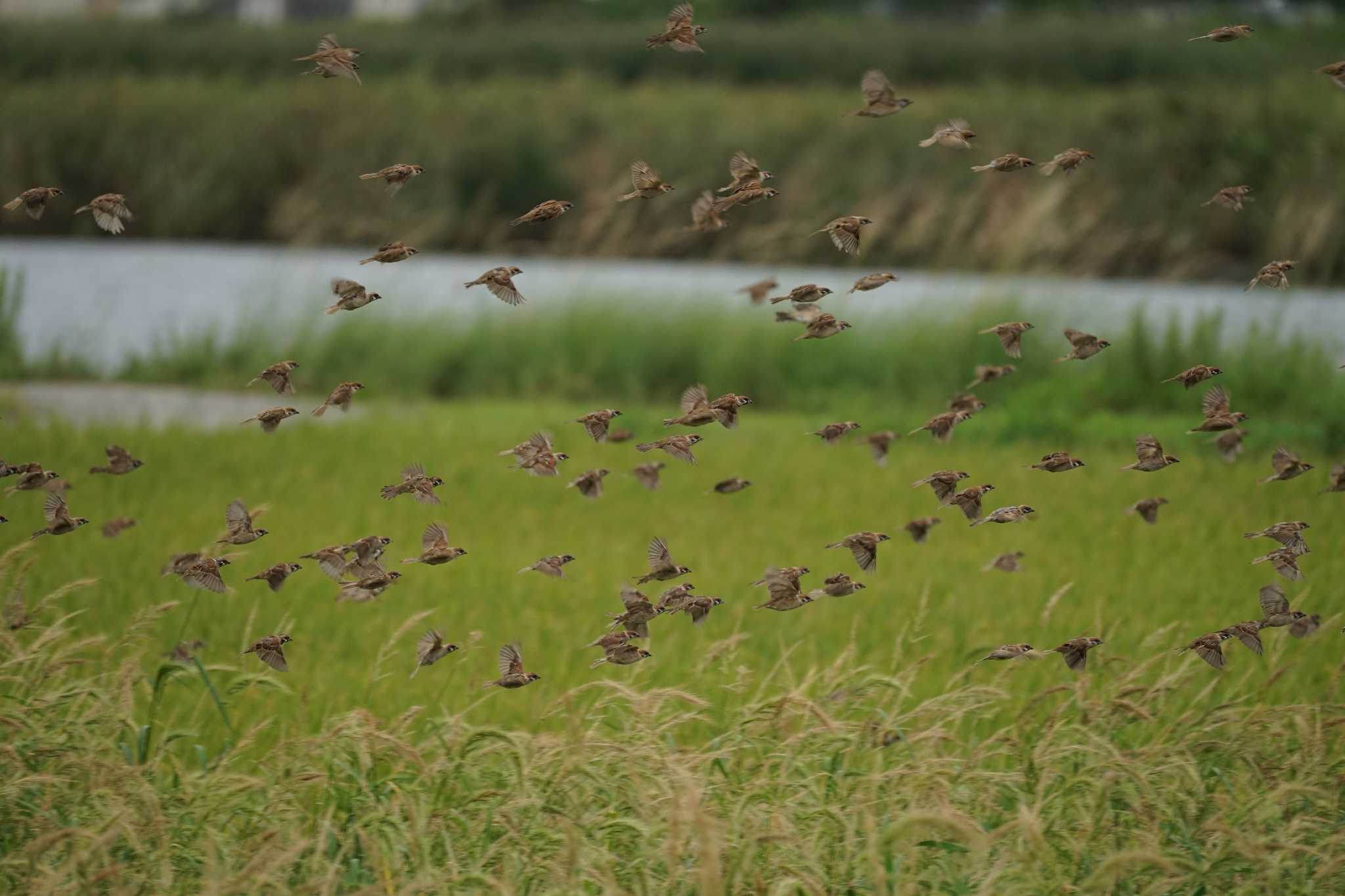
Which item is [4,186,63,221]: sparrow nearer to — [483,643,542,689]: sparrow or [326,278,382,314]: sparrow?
[326,278,382,314]: sparrow

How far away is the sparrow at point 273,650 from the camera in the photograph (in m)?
2.94

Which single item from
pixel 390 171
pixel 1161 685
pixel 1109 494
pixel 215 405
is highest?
pixel 390 171

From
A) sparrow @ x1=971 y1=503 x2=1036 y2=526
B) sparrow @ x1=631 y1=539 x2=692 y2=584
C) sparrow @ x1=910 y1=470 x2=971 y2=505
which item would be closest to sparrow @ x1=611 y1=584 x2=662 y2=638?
sparrow @ x1=631 y1=539 x2=692 y2=584

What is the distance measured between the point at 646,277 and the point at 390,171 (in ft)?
37.0

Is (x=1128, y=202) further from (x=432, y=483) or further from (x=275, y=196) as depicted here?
(x=432, y=483)

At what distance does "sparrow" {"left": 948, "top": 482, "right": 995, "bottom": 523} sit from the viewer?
3.02 meters

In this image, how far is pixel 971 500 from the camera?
3066 mm

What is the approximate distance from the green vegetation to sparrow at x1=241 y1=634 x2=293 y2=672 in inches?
7.2

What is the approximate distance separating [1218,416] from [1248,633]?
0.47 m

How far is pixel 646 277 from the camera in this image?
14062 mm

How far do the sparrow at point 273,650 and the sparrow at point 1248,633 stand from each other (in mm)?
1910

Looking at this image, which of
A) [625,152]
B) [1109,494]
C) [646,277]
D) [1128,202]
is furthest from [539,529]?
[625,152]

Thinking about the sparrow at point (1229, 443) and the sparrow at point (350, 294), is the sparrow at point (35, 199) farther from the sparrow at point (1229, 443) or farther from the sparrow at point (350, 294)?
the sparrow at point (1229, 443)

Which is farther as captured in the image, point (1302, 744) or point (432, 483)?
point (1302, 744)
